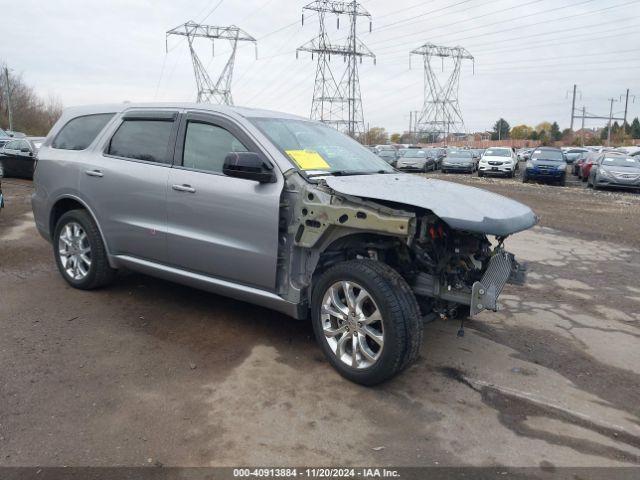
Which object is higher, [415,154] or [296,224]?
[415,154]

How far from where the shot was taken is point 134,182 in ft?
15.0

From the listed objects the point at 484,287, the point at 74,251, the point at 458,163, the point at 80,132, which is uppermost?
the point at 458,163

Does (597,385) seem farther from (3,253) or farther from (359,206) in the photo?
(3,253)

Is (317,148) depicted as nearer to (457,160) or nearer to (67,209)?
(67,209)

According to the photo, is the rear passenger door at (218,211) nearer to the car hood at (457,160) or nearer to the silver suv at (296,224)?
the silver suv at (296,224)

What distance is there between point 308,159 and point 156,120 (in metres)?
1.56

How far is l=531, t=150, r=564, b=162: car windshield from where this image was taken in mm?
21670

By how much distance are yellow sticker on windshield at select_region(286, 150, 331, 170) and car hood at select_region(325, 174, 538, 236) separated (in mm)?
259

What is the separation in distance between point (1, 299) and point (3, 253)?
2.20 m

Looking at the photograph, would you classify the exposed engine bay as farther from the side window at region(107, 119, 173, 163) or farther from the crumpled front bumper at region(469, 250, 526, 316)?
the side window at region(107, 119, 173, 163)

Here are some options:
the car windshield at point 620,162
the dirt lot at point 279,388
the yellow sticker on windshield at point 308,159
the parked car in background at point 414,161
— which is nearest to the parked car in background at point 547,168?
the car windshield at point 620,162

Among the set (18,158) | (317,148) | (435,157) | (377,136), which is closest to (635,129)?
(377,136)

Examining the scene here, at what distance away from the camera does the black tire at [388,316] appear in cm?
326

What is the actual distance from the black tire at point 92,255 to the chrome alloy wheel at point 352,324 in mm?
2527
